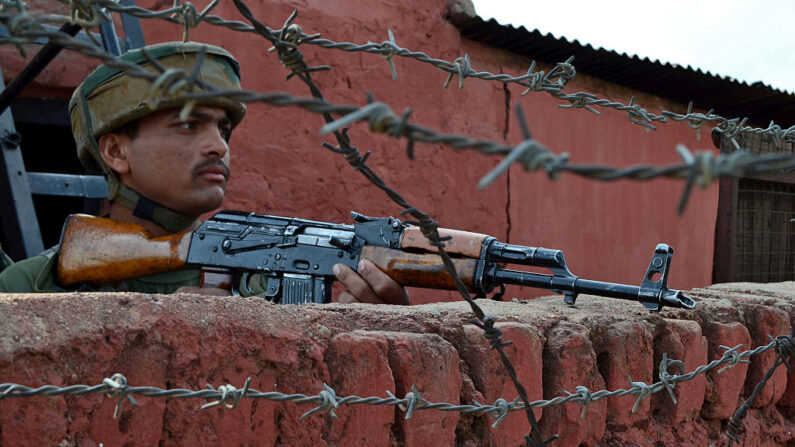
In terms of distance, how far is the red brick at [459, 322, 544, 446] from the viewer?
5.65 ft

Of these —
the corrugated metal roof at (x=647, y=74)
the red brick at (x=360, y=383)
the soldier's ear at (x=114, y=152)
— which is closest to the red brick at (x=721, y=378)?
the red brick at (x=360, y=383)

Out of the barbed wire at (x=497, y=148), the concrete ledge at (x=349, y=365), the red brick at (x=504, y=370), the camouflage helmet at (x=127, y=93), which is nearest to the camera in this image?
the barbed wire at (x=497, y=148)

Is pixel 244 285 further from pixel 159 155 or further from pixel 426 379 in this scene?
pixel 426 379

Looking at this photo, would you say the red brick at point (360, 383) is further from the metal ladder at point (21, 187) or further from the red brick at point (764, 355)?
the metal ladder at point (21, 187)

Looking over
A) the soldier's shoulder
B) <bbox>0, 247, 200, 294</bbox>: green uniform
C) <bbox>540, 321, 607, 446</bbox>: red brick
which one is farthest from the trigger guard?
<bbox>540, 321, 607, 446</bbox>: red brick

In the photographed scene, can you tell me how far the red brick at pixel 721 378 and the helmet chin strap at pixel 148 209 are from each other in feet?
5.77

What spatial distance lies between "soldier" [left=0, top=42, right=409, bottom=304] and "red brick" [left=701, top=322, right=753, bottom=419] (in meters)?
1.02

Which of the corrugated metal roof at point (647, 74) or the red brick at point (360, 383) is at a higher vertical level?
the corrugated metal roof at point (647, 74)

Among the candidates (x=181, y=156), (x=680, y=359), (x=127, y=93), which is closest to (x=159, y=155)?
(x=181, y=156)

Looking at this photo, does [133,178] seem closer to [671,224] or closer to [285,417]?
[285,417]

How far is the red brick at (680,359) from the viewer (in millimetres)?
2152

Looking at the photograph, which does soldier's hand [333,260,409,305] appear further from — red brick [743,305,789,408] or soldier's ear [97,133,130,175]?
red brick [743,305,789,408]

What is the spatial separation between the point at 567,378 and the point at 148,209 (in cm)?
137

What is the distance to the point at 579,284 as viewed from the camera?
190 cm
